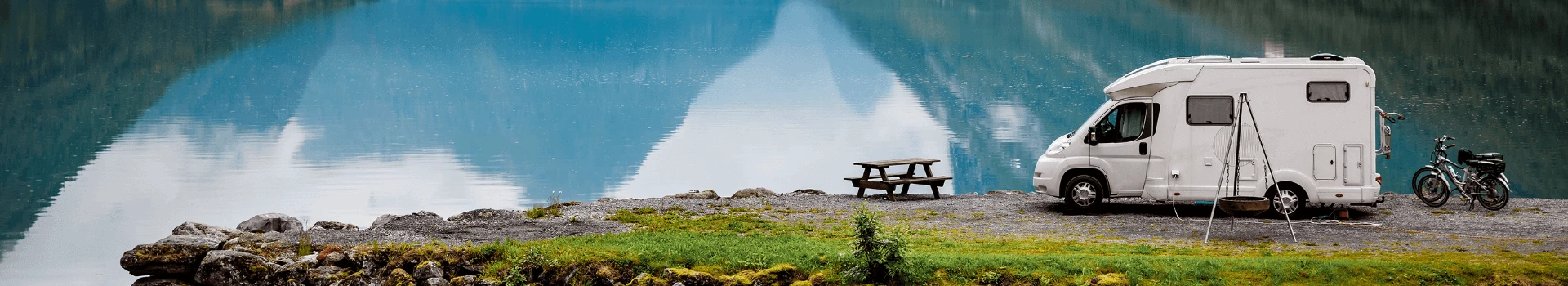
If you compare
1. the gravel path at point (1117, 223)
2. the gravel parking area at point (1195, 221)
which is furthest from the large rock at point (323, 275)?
the gravel parking area at point (1195, 221)

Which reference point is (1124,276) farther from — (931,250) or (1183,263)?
(931,250)

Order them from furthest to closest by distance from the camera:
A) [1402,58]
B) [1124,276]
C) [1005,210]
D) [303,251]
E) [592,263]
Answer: [1402,58] → [1005,210] → [303,251] → [592,263] → [1124,276]

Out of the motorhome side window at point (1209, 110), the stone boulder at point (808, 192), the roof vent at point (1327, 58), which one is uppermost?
the roof vent at point (1327, 58)

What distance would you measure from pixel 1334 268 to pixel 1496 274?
135 centimetres

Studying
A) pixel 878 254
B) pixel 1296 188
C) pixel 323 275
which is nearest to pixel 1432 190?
pixel 1296 188

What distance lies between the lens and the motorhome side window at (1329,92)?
1552cm

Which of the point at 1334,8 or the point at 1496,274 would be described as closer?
the point at 1496,274

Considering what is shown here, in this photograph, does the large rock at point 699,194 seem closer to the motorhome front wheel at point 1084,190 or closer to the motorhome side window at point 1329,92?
the motorhome front wheel at point 1084,190

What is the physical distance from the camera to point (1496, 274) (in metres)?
10.5

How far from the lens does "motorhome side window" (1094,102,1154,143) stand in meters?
16.3

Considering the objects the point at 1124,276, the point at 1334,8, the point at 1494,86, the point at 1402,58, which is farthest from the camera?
the point at 1334,8

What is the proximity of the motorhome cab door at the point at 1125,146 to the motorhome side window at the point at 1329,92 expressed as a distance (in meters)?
2.03

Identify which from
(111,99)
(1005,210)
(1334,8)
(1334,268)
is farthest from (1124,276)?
(1334,8)

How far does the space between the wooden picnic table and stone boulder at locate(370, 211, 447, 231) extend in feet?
22.6
